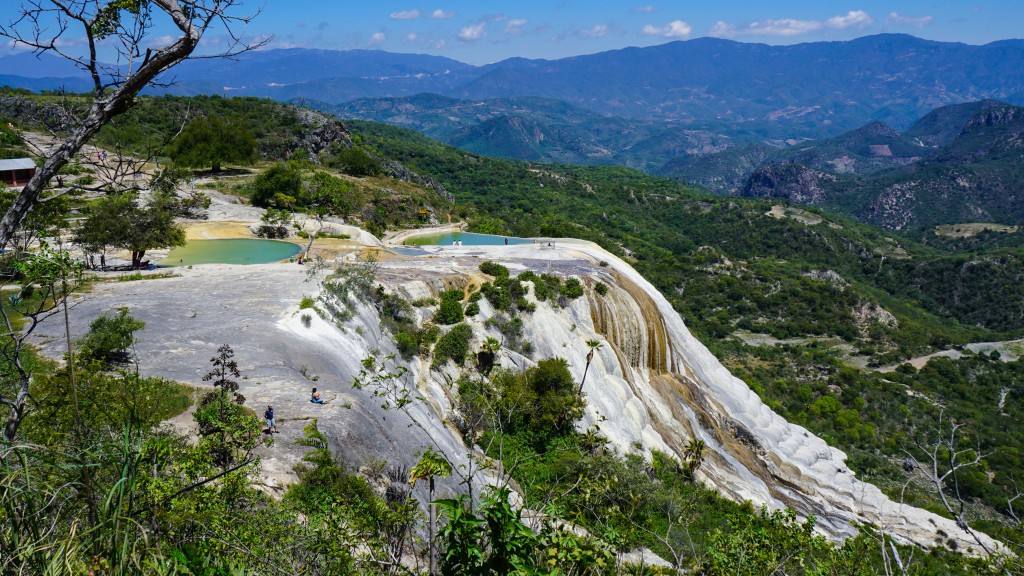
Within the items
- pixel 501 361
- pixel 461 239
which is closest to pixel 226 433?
pixel 501 361

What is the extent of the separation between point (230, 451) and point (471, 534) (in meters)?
6.89

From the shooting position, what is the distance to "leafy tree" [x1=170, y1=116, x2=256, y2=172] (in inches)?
2367

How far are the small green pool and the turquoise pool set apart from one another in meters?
15.6

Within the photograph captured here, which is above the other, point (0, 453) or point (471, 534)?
point (0, 453)

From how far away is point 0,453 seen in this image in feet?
15.5

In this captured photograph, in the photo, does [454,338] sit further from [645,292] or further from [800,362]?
[800,362]

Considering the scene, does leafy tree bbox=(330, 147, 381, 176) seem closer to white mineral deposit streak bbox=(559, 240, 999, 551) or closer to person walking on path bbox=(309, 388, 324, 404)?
white mineral deposit streak bbox=(559, 240, 999, 551)

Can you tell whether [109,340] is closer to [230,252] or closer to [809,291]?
[230,252]

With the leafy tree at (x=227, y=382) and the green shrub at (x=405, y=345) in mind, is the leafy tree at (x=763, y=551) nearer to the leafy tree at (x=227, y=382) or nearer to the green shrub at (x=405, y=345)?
the leafy tree at (x=227, y=382)

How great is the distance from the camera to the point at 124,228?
97.3 feet

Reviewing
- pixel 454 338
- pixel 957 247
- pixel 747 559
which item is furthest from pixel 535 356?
pixel 957 247

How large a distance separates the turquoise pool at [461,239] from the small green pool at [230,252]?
1558cm

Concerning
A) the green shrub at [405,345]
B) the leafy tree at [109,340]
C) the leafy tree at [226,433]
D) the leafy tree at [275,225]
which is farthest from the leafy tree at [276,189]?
the leafy tree at [226,433]

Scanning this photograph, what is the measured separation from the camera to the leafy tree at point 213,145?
197 ft
